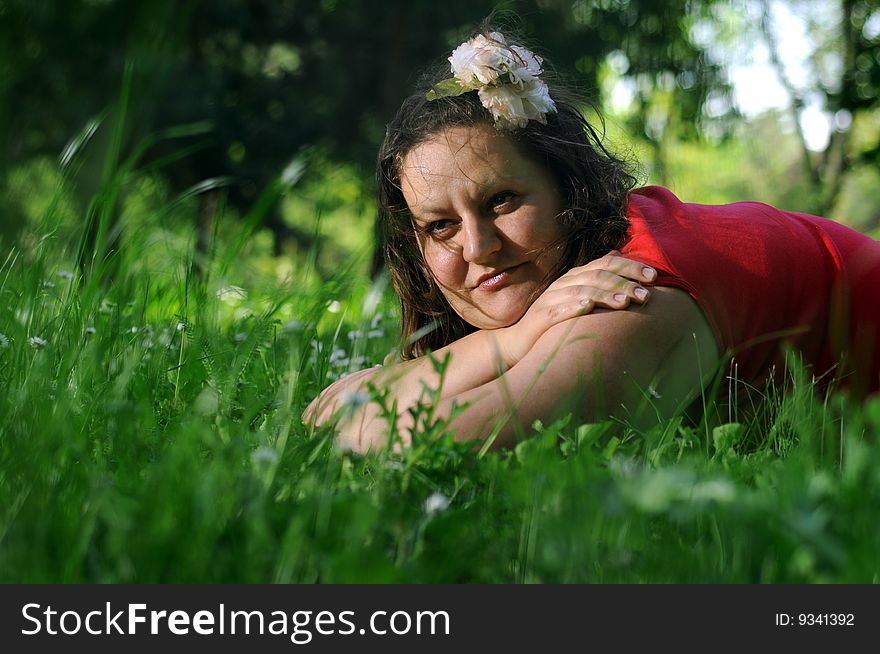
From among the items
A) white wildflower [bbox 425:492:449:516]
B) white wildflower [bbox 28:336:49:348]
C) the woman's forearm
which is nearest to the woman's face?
the woman's forearm

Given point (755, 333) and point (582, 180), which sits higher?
point (582, 180)

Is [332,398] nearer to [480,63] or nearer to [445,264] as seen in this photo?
[445,264]

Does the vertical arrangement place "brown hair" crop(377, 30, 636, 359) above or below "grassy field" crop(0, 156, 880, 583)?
above

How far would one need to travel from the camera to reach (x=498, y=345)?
2.39 metres

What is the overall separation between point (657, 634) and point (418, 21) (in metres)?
8.44

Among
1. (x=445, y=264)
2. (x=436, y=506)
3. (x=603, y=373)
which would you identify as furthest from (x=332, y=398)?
(x=436, y=506)

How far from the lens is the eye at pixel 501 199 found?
2.50 metres

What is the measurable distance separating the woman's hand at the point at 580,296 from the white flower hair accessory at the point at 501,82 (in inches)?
18.1

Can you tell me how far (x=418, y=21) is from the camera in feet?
29.5

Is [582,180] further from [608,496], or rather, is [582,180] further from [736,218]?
[608,496]

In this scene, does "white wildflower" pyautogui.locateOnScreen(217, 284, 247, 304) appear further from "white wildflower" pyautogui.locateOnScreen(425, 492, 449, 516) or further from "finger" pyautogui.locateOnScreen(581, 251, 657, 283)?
"white wildflower" pyautogui.locateOnScreen(425, 492, 449, 516)

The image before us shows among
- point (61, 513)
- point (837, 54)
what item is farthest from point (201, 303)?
point (837, 54)

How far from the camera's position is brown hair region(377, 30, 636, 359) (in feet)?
8.51

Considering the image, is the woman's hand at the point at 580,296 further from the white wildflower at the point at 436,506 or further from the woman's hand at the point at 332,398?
the white wildflower at the point at 436,506
